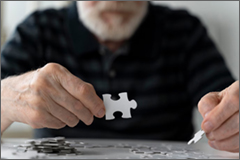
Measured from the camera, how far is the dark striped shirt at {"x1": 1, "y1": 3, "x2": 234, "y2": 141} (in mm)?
1633

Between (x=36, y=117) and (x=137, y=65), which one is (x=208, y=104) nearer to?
(x=36, y=117)

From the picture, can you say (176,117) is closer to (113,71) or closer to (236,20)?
(113,71)

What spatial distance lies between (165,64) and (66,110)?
1.08m

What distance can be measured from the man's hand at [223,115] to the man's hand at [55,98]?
1.00ft

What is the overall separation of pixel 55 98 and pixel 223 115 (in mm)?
486

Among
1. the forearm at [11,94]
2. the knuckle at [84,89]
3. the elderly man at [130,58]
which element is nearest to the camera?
the knuckle at [84,89]

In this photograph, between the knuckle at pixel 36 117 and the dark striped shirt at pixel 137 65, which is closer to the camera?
the knuckle at pixel 36 117

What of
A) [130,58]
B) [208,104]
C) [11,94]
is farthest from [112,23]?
[208,104]

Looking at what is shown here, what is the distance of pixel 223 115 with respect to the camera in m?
0.78

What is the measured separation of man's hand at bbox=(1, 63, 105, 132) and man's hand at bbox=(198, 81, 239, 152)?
12.0 inches

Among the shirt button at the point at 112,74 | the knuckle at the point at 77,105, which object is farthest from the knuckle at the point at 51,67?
the shirt button at the point at 112,74

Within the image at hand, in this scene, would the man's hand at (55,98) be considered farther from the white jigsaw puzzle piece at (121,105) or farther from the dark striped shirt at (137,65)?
the dark striped shirt at (137,65)

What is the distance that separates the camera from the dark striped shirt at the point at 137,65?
1.63 metres

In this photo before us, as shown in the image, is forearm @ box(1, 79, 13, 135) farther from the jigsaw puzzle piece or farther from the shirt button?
the shirt button
